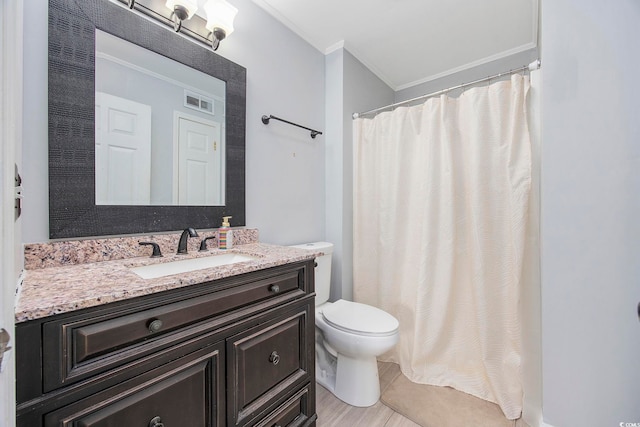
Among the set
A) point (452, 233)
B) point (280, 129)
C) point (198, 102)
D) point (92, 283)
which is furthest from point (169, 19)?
point (452, 233)

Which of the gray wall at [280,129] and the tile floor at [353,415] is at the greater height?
the gray wall at [280,129]

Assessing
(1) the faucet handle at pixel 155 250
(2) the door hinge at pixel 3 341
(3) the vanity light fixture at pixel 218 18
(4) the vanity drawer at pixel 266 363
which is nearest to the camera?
(2) the door hinge at pixel 3 341

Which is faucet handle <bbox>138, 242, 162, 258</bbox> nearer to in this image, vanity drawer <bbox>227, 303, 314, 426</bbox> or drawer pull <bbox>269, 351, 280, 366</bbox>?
vanity drawer <bbox>227, 303, 314, 426</bbox>

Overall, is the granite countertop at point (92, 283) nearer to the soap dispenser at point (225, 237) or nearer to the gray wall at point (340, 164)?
the soap dispenser at point (225, 237)

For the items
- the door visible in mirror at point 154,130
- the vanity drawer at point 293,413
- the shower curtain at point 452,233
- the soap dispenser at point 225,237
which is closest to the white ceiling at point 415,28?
the shower curtain at point 452,233

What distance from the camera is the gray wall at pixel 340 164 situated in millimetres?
2154

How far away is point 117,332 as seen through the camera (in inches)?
28.0

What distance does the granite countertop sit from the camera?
620 mm

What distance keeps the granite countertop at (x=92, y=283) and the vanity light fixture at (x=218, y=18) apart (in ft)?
3.81

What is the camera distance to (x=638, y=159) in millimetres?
1083

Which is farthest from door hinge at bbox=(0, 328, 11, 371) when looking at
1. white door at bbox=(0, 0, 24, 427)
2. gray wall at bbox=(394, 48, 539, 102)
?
gray wall at bbox=(394, 48, 539, 102)

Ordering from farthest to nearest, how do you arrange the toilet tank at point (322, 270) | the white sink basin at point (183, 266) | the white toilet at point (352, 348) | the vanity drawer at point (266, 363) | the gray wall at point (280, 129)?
the toilet tank at point (322, 270)
the gray wall at point (280, 129)
the white toilet at point (352, 348)
the white sink basin at point (183, 266)
the vanity drawer at point (266, 363)

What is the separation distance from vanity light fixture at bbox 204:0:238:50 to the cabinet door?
147 centimetres

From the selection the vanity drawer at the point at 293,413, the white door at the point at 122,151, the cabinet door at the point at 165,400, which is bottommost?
the vanity drawer at the point at 293,413
